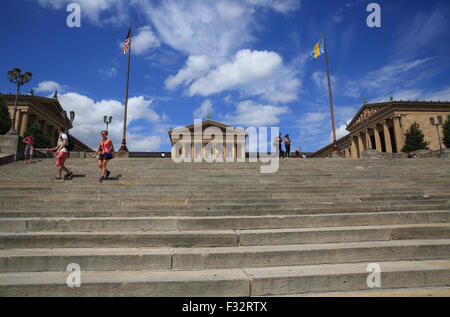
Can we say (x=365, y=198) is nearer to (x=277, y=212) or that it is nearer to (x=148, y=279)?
(x=277, y=212)

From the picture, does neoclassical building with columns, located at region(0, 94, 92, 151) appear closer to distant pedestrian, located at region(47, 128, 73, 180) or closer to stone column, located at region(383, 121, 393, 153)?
distant pedestrian, located at region(47, 128, 73, 180)

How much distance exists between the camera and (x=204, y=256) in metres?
3.23

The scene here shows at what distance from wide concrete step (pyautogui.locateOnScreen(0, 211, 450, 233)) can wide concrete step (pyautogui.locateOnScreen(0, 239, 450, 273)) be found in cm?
70

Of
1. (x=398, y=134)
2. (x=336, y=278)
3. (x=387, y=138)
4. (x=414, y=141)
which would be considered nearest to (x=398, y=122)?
(x=398, y=134)

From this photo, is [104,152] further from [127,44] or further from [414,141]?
[414,141]

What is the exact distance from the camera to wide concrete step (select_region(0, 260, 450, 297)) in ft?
8.46

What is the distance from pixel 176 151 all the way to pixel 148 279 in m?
48.9

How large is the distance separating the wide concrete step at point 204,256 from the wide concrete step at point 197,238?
0.16 m

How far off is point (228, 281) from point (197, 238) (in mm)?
1147

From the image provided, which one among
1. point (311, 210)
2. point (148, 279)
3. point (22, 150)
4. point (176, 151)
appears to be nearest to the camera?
point (148, 279)

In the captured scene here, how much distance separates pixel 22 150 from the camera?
11.6 m

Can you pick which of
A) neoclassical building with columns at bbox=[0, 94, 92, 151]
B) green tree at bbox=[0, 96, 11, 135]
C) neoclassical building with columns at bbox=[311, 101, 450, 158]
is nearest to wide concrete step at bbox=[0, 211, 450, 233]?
green tree at bbox=[0, 96, 11, 135]
